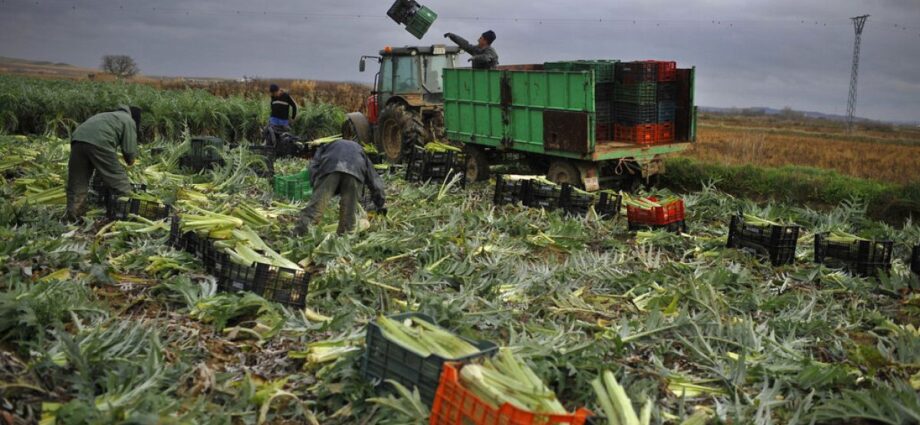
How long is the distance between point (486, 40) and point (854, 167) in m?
7.78

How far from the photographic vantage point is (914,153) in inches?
767

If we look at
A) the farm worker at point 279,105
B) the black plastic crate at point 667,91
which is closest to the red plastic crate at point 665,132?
the black plastic crate at point 667,91

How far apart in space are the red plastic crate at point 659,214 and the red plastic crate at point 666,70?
10.7 feet

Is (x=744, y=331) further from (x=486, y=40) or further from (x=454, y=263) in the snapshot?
(x=486, y=40)

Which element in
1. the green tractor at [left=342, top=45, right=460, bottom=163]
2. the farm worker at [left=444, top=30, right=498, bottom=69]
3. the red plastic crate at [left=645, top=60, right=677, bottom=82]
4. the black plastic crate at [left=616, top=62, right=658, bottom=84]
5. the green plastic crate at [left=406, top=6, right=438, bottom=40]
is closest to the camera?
the black plastic crate at [left=616, top=62, right=658, bottom=84]

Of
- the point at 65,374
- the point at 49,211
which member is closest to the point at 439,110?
the point at 49,211

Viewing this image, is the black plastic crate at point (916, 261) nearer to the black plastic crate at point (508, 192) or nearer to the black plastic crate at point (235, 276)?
the black plastic crate at point (508, 192)

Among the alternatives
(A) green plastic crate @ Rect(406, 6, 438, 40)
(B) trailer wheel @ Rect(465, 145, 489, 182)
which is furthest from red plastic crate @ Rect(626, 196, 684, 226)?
(A) green plastic crate @ Rect(406, 6, 438, 40)

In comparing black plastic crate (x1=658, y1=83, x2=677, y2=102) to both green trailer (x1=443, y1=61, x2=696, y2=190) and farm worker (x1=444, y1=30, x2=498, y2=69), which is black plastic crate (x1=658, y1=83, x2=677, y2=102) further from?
farm worker (x1=444, y1=30, x2=498, y2=69)

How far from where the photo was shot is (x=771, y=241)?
856 centimetres

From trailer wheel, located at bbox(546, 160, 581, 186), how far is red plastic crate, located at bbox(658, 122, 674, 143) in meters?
1.57

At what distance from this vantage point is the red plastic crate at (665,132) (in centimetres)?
1258

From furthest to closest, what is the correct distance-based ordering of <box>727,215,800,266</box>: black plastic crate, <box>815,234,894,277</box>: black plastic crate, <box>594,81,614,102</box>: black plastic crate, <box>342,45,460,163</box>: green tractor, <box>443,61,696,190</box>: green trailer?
<box>342,45,460,163</box>: green tractor < <box>594,81,614,102</box>: black plastic crate < <box>443,61,696,190</box>: green trailer < <box>727,215,800,266</box>: black plastic crate < <box>815,234,894,277</box>: black plastic crate

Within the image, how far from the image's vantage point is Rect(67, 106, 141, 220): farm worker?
9.79 m
